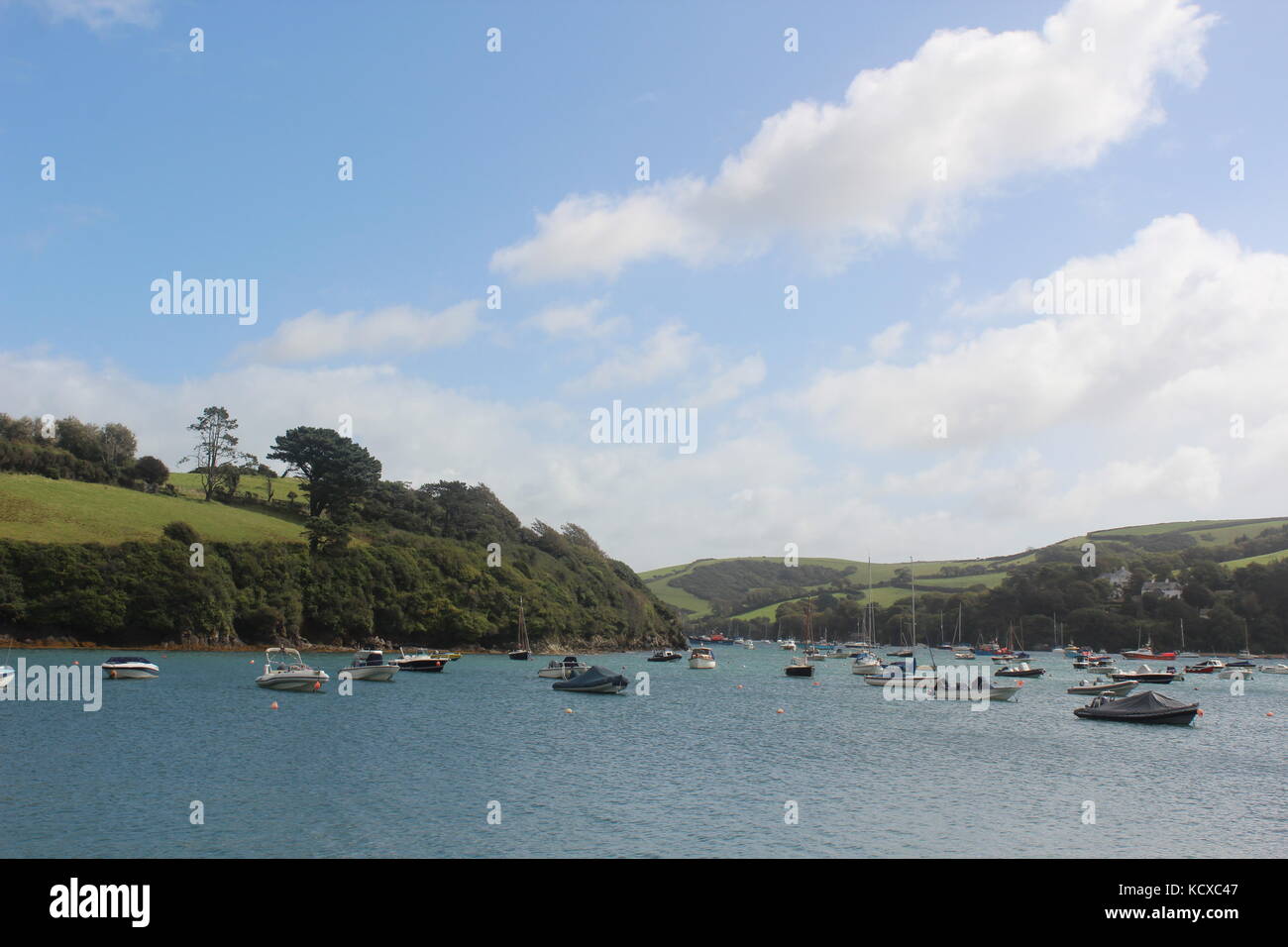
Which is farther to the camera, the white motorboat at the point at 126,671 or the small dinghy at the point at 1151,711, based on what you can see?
the white motorboat at the point at 126,671

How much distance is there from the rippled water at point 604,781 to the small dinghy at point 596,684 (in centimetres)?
1159

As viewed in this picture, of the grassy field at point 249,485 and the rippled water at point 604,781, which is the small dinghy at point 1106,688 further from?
the grassy field at point 249,485

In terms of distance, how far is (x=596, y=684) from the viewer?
79.8 m

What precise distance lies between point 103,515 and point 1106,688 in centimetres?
12708

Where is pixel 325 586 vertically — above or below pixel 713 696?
above

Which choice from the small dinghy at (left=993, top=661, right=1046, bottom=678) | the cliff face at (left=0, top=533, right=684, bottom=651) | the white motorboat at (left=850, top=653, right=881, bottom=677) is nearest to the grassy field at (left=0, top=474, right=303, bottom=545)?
the cliff face at (left=0, top=533, right=684, bottom=651)

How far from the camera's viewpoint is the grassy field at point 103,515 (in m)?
118

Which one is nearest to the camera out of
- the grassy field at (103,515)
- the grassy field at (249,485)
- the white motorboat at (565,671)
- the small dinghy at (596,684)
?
the small dinghy at (596,684)

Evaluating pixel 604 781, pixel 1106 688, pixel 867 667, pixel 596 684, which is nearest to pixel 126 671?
pixel 596 684

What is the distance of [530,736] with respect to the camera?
48875mm

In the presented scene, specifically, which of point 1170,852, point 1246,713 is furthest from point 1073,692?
point 1170,852
